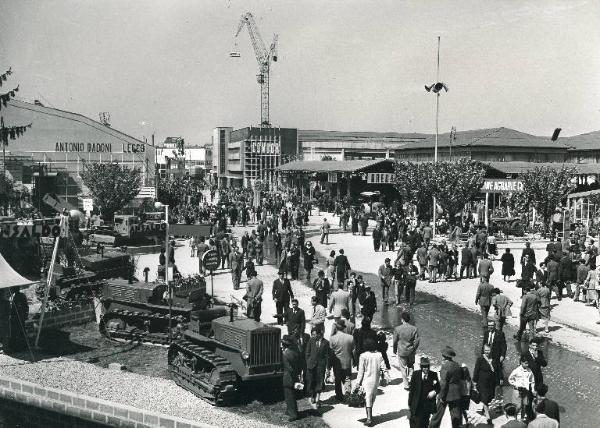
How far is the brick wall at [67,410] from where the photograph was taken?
11.0 metres

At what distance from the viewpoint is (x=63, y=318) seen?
58.9ft

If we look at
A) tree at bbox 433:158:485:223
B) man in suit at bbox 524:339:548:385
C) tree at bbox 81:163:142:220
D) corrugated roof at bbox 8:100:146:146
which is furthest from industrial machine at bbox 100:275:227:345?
corrugated roof at bbox 8:100:146:146

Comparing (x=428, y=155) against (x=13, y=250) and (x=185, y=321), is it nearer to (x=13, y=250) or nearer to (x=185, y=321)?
(x=13, y=250)

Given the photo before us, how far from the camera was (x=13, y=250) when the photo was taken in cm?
2419

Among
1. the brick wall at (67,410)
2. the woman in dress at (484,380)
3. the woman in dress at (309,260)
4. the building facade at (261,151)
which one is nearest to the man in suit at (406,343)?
the woman in dress at (484,380)

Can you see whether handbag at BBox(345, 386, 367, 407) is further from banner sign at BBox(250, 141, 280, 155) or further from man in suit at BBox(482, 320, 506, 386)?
banner sign at BBox(250, 141, 280, 155)

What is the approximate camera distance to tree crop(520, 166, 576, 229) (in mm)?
37969

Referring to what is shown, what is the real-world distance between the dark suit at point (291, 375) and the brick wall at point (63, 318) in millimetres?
8455

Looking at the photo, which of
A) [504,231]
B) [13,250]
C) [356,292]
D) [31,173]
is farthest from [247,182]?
[356,292]

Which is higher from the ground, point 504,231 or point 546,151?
point 546,151

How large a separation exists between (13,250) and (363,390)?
55.8ft

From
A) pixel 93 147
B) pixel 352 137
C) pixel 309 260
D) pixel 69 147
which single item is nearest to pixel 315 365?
pixel 309 260

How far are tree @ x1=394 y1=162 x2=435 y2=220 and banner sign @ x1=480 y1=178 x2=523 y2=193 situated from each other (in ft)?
10.4

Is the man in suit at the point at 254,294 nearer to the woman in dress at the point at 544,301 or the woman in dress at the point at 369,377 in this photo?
the woman in dress at the point at 369,377
